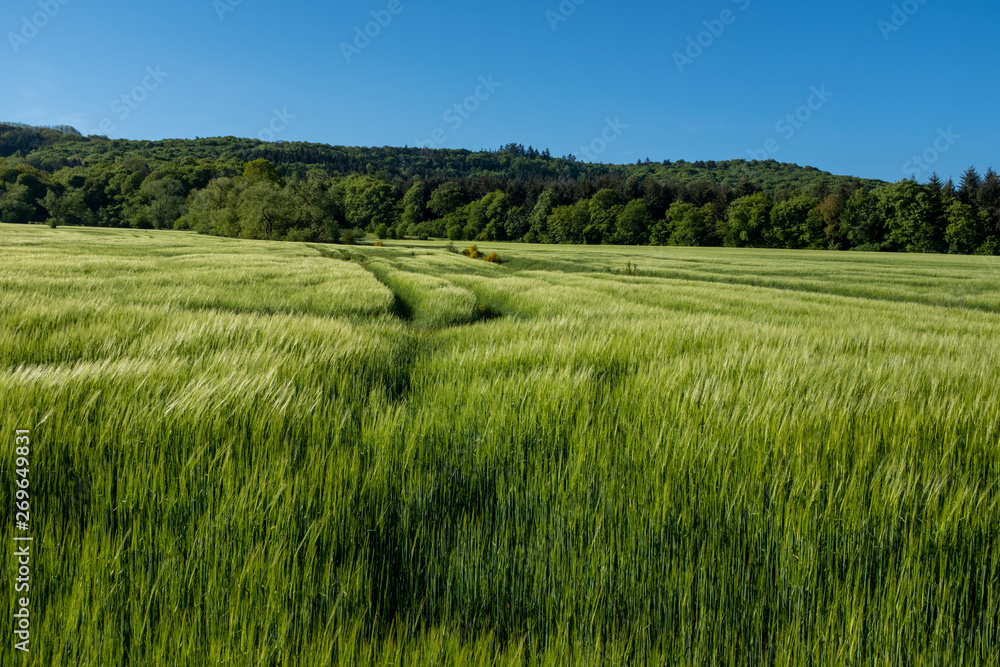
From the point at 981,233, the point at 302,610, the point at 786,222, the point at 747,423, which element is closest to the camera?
the point at 302,610

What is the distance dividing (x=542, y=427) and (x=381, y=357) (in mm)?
2126

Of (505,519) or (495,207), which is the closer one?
(505,519)

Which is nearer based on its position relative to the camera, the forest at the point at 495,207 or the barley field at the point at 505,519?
the barley field at the point at 505,519

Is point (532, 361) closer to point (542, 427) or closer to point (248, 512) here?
point (542, 427)

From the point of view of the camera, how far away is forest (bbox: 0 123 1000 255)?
63281 mm

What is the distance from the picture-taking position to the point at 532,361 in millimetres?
3879

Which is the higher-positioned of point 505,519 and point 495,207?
point 495,207

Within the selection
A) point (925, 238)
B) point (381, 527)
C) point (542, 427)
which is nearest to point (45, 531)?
point (381, 527)

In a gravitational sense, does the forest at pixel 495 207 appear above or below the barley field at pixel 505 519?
above

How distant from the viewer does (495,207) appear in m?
102

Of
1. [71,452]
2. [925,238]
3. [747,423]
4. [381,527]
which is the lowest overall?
[381,527]

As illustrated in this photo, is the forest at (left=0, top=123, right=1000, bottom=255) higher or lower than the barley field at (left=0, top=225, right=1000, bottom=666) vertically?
higher

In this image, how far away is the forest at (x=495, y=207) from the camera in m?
63.3

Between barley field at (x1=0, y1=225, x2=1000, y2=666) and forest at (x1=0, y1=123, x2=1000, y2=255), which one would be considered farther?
forest at (x1=0, y1=123, x2=1000, y2=255)
